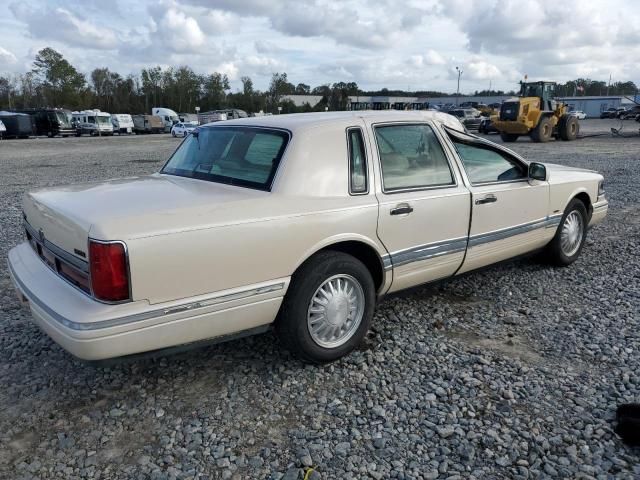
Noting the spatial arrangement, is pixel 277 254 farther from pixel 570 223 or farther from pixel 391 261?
pixel 570 223

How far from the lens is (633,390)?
322cm

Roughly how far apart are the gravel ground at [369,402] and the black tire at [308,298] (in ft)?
0.51

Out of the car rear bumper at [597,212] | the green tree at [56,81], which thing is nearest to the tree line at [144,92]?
the green tree at [56,81]

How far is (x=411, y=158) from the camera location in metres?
3.97

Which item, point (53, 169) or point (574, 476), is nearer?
point (574, 476)

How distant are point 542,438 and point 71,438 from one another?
2454 millimetres

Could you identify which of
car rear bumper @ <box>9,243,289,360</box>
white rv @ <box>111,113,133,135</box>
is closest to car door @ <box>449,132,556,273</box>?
car rear bumper @ <box>9,243,289,360</box>

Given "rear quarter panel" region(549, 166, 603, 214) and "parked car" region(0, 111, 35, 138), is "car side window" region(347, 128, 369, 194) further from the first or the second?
"parked car" region(0, 111, 35, 138)

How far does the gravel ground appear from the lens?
264 cm

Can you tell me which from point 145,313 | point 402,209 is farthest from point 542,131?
point 145,313

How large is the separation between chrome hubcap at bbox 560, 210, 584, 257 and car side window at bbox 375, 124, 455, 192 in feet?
6.42

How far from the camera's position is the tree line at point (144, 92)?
235ft

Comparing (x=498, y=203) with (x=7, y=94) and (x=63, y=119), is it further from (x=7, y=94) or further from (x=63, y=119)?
(x=7, y=94)

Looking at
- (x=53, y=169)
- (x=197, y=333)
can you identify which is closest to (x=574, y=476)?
(x=197, y=333)
